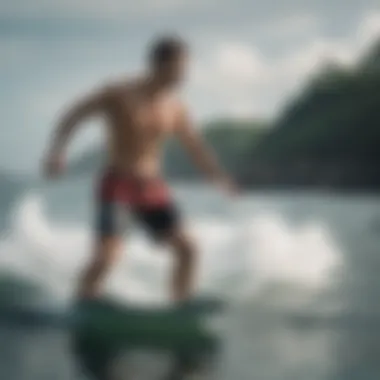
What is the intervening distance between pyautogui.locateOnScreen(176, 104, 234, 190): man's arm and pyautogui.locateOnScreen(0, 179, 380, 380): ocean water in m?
0.02

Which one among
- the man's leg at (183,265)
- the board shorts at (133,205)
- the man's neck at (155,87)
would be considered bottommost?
the man's leg at (183,265)

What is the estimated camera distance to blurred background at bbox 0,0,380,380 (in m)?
1.06

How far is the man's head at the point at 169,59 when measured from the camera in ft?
3.55

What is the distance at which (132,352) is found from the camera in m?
1.06

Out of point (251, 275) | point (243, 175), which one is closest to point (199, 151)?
point (243, 175)

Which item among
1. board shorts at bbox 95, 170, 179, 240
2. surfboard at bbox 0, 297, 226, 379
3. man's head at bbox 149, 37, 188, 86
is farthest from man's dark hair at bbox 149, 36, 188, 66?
surfboard at bbox 0, 297, 226, 379

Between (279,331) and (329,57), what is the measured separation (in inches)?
13.5

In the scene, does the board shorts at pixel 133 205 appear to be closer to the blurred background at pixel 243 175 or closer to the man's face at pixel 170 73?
the blurred background at pixel 243 175

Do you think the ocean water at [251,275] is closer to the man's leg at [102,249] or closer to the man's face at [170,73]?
the man's leg at [102,249]

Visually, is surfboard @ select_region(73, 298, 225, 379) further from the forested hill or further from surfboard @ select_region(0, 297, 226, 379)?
the forested hill

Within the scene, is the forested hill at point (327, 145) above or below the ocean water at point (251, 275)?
above

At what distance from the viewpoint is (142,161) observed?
1.07 metres

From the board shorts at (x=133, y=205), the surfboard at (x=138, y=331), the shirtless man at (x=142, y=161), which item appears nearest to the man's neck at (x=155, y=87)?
the shirtless man at (x=142, y=161)

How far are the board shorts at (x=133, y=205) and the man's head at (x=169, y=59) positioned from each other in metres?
0.13
